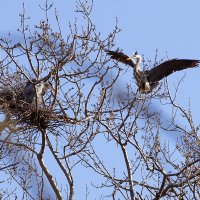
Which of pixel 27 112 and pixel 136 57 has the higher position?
pixel 136 57

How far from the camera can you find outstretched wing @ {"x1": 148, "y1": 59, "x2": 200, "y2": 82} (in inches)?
476

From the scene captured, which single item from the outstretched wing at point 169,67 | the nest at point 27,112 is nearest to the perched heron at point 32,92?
the nest at point 27,112

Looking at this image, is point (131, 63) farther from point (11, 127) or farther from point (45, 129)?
point (11, 127)

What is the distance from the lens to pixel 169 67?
1238 centimetres

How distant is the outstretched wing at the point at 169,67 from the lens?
12.1 meters

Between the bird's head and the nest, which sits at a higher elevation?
the bird's head

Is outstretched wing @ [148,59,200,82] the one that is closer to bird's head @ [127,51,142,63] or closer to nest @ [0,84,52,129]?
bird's head @ [127,51,142,63]

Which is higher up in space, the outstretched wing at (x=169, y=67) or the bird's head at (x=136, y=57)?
the bird's head at (x=136, y=57)

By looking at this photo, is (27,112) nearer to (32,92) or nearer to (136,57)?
Answer: (32,92)

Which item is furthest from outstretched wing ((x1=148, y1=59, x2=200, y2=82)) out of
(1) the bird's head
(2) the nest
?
(2) the nest

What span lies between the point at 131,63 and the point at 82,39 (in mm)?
5012

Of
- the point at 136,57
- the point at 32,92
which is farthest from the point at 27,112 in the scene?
the point at 136,57

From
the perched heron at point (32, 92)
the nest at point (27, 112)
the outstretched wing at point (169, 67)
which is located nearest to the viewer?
the nest at point (27, 112)

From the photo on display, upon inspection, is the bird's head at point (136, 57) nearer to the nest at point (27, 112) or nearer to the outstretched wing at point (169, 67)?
the outstretched wing at point (169, 67)
